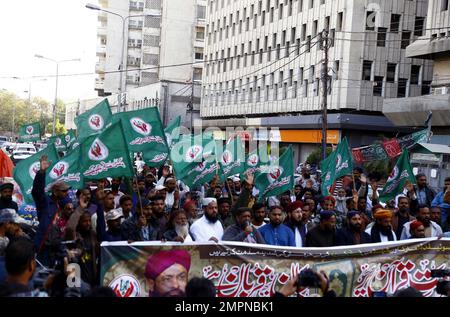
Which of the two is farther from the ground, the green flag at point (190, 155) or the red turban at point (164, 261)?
the green flag at point (190, 155)

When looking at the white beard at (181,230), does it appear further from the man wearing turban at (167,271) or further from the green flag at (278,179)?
the green flag at (278,179)

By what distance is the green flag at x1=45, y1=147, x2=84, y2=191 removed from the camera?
10.6 metres

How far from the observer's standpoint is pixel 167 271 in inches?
259

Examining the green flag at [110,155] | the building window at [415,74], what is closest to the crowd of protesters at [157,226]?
the green flag at [110,155]

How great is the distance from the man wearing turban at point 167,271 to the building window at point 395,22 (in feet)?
120

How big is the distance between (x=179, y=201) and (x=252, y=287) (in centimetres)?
616

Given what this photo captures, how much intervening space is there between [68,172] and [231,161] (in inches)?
279

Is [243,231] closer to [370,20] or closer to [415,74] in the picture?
[370,20]

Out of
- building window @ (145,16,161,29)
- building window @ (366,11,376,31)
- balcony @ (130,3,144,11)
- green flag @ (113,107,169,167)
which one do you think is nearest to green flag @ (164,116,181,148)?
green flag @ (113,107,169,167)

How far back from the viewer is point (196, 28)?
2960 inches

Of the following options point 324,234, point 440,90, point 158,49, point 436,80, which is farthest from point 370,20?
point 158,49

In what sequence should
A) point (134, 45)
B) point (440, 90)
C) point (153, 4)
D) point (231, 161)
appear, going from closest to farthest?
point (231, 161) < point (440, 90) < point (153, 4) < point (134, 45)

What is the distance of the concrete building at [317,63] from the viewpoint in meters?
40.9
